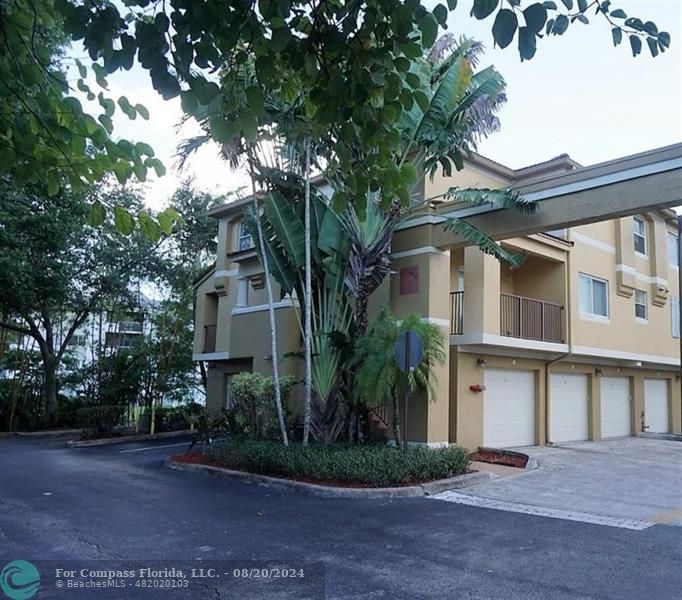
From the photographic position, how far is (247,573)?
633 centimetres

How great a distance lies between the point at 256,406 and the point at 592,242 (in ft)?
40.4

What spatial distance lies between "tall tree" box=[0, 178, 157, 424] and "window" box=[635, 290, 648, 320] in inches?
696

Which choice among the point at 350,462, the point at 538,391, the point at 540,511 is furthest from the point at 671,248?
the point at 350,462

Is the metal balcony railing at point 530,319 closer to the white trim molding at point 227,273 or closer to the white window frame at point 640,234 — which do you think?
the white window frame at point 640,234

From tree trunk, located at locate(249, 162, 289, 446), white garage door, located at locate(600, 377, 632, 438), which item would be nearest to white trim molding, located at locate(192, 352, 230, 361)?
tree trunk, located at locate(249, 162, 289, 446)

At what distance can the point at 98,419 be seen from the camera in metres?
21.1

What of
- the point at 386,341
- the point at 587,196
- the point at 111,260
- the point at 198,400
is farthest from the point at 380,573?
the point at 198,400

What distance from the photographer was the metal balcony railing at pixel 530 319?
17.4m

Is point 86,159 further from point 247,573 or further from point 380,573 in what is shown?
point 380,573

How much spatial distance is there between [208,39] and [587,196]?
10499 millimetres

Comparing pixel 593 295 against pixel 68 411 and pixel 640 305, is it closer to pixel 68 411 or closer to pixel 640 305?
pixel 640 305

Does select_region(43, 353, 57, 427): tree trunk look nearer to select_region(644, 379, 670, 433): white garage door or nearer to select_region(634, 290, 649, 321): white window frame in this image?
select_region(634, 290, 649, 321): white window frame

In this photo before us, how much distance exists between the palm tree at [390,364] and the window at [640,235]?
41.5ft

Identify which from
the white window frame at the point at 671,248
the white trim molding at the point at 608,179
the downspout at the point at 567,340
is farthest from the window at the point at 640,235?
the white trim molding at the point at 608,179
